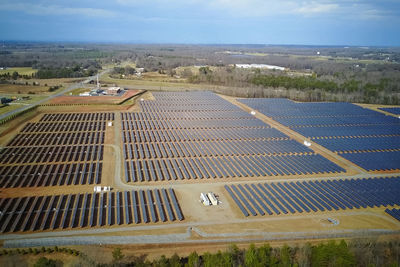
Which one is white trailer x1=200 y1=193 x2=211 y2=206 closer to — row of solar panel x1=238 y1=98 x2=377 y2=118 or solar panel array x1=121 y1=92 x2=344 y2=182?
solar panel array x1=121 y1=92 x2=344 y2=182

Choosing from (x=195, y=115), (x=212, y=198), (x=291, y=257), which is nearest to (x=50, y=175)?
(x=212, y=198)

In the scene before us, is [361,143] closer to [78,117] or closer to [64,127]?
[64,127]

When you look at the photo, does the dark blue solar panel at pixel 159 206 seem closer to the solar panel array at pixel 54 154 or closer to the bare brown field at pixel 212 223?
the bare brown field at pixel 212 223

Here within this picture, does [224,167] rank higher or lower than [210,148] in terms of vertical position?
lower

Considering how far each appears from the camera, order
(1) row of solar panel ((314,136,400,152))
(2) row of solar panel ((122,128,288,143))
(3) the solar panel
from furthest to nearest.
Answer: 1. (2) row of solar panel ((122,128,288,143))
2. (1) row of solar panel ((314,136,400,152))
3. (3) the solar panel

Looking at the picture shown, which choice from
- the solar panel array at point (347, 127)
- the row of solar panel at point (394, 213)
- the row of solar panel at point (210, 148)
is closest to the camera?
the row of solar panel at point (394, 213)

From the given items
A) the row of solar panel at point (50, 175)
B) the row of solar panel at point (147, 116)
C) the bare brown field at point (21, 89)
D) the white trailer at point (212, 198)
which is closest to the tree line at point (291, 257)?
the white trailer at point (212, 198)

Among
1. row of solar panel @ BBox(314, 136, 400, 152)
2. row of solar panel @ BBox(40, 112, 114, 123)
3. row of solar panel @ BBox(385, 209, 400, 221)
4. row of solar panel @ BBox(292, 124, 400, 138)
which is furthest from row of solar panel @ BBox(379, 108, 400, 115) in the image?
row of solar panel @ BBox(40, 112, 114, 123)
